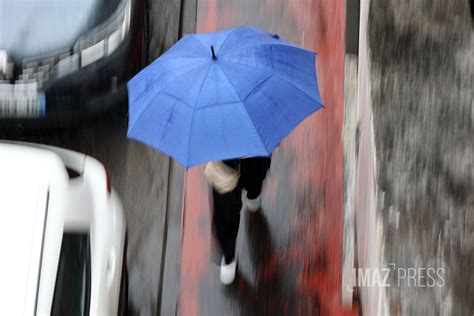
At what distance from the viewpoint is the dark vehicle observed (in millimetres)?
4434

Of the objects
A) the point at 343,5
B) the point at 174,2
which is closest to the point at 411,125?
the point at 343,5

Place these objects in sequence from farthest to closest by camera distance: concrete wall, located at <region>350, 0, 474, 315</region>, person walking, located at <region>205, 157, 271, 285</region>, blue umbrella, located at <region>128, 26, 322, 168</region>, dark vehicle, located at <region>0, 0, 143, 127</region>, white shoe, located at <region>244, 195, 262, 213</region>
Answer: dark vehicle, located at <region>0, 0, 143, 127</region>, white shoe, located at <region>244, 195, 262, 213</region>, person walking, located at <region>205, 157, 271, 285</region>, blue umbrella, located at <region>128, 26, 322, 168</region>, concrete wall, located at <region>350, 0, 474, 315</region>

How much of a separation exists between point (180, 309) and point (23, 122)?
178cm

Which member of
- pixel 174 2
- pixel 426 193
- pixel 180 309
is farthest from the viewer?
pixel 174 2

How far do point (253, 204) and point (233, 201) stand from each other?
26.2 inches

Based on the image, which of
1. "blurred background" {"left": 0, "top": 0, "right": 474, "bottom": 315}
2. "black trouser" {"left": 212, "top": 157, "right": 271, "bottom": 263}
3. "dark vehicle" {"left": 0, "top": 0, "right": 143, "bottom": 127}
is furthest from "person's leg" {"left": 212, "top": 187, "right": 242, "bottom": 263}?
"dark vehicle" {"left": 0, "top": 0, "right": 143, "bottom": 127}

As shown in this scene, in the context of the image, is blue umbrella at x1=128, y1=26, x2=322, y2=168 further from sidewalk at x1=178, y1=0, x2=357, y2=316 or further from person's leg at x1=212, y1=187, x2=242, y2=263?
sidewalk at x1=178, y1=0, x2=357, y2=316

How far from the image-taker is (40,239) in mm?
3176

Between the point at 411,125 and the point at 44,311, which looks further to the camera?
the point at 44,311

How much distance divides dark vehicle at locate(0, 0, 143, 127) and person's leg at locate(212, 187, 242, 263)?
1480 millimetres

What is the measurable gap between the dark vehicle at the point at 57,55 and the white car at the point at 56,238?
2.89ft

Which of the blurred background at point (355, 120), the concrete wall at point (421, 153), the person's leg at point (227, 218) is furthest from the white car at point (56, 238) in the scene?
the concrete wall at point (421, 153)

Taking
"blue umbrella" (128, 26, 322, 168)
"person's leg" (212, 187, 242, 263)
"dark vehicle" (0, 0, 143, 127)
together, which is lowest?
"person's leg" (212, 187, 242, 263)

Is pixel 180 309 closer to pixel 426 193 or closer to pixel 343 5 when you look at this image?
pixel 426 193
